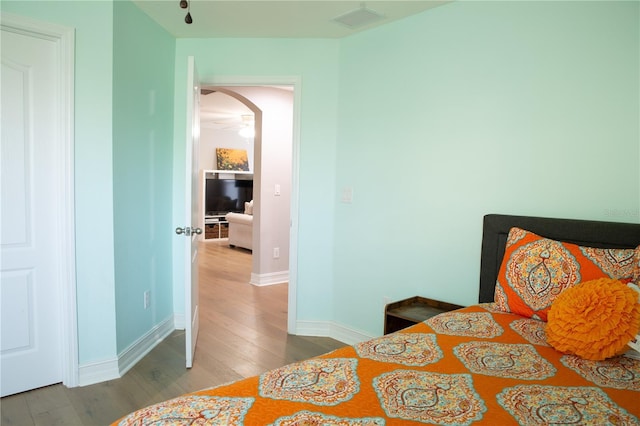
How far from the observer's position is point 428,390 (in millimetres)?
1218

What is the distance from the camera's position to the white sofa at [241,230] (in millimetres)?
7773

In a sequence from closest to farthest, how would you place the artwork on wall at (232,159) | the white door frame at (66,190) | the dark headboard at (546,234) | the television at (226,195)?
the dark headboard at (546,234), the white door frame at (66,190), the television at (226,195), the artwork on wall at (232,159)

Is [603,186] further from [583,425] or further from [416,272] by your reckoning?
[583,425]

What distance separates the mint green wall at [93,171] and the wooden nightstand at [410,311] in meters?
1.72

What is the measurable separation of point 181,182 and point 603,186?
2918 mm

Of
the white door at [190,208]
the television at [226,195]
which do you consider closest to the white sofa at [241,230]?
the television at [226,195]

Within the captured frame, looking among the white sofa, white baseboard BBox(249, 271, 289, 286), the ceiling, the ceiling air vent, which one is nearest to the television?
the white sofa

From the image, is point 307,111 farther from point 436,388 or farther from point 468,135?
point 436,388

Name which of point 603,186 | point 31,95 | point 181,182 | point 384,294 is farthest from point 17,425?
point 603,186

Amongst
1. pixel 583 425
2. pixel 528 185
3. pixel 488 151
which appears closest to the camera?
pixel 583 425

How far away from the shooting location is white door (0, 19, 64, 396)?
232cm

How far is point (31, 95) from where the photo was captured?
2.37 metres

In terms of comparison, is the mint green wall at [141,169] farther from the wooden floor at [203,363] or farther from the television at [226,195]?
the television at [226,195]

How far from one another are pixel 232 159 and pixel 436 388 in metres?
9.46
